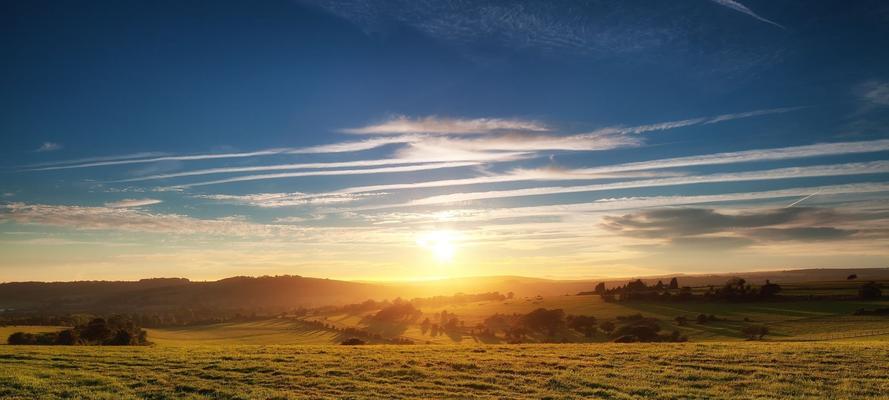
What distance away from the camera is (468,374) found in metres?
28.3

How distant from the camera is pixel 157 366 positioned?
31.5 m

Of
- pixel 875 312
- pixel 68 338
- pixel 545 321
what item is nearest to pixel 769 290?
pixel 875 312

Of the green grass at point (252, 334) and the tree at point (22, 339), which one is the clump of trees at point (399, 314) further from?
the tree at point (22, 339)

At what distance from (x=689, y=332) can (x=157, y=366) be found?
285 feet

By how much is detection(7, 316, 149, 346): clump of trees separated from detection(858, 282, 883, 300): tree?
13750 cm

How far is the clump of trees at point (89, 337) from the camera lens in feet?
227

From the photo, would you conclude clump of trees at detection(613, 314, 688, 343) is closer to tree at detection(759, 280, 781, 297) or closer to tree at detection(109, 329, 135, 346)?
tree at detection(759, 280, 781, 297)

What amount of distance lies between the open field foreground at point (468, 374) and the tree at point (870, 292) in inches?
3839

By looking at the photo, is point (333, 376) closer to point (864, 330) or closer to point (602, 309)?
point (864, 330)

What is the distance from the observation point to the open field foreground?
23.7 m

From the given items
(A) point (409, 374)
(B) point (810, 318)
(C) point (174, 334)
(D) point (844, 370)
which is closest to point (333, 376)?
(A) point (409, 374)

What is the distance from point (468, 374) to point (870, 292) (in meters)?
122

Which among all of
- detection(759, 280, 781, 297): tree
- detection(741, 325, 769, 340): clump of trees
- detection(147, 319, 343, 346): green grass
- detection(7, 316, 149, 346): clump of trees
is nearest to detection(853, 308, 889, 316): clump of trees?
detection(759, 280, 781, 297): tree

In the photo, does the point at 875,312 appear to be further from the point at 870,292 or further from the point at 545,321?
the point at 545,321
